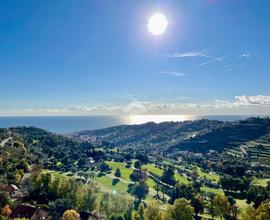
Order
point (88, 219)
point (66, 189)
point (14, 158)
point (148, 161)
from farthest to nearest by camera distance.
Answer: point (148, 161) < point (14, 158) < point (66, 189) < point (88, 219)

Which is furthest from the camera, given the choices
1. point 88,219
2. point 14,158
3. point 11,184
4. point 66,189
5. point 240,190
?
point 14,158

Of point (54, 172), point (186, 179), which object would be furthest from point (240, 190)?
point (54, 172)

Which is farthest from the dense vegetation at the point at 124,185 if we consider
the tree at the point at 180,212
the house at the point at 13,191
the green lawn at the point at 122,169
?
the house at the point at 13,191

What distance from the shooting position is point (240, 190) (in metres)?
105

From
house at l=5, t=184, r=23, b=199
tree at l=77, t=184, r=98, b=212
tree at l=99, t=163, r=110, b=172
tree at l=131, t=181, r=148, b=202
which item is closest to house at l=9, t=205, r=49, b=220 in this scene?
tree at l=77, t=184, r=98, b=212

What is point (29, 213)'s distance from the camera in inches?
2518

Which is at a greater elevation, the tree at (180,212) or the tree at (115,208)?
the tree at (180,212)

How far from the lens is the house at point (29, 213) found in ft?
205

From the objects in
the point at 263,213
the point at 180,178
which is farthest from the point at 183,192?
the point at 180,178

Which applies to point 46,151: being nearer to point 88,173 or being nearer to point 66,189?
point 88,173

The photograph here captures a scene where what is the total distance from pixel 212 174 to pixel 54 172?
7599 centimetres

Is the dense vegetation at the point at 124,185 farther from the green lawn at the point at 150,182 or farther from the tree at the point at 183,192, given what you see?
the tree at the point at 183,192

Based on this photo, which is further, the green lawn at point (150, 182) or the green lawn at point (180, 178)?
the green lawn at point (180, 178)

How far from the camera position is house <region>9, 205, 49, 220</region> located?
62.5m
